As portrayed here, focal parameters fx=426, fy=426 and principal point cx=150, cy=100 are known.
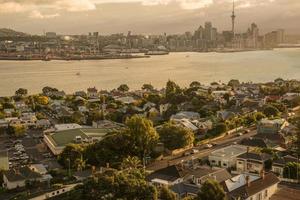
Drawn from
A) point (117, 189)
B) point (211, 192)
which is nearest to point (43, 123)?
point (117, 189)

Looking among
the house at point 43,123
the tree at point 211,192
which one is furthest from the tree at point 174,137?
the house at point 43,123

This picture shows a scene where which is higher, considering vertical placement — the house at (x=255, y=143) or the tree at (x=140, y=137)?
the tree at (x=140, y=137)

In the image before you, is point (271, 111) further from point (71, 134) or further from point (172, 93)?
point (71, 134)

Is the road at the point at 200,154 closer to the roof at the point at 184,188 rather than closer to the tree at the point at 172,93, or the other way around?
the roof at the point at 184,188

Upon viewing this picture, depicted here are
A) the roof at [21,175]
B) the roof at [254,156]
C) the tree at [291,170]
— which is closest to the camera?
the tree at [291,170]

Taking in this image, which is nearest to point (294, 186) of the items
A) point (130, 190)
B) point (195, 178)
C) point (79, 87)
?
point (195, 178)

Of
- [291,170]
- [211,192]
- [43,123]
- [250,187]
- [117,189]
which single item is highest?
[117,189]

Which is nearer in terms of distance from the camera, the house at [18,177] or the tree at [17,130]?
the house at [18,177]
